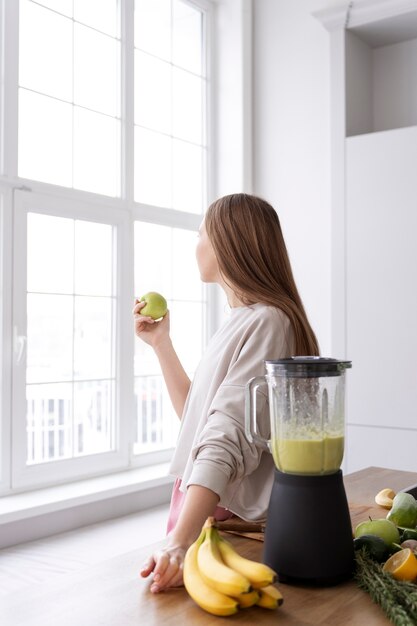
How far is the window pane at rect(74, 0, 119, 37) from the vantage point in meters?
3.43

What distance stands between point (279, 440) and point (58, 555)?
192 centimetres

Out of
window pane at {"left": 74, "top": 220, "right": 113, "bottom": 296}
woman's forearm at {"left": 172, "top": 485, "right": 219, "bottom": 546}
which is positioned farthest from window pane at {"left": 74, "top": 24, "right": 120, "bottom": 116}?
woman's forearm at {"left": 172, "top": 485, "right": 219, "bottom": 546}

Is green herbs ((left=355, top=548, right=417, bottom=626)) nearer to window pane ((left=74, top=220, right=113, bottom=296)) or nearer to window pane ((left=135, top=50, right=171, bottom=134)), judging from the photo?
window pane ((left=74, top=220, right=113, bottom=296))

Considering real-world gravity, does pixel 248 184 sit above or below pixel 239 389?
above

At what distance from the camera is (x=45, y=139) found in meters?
3.20

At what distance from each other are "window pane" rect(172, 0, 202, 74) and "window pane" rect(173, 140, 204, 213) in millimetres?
482

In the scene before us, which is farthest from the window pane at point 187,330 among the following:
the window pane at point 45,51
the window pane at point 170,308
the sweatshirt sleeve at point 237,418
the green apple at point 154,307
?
the sweatshirt sleeve at point 237,418

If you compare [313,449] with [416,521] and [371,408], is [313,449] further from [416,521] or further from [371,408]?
[371,408]

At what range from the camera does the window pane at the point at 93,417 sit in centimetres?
333

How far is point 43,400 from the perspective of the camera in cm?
315

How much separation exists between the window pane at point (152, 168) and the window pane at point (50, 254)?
60cm

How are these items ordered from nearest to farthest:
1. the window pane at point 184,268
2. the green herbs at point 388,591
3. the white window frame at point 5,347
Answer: the green herbs at point 388,591, the white window frame at point 5,347, the window pane at point 184,268

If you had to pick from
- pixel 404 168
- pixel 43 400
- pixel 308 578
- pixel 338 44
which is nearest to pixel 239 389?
pixel 308 578

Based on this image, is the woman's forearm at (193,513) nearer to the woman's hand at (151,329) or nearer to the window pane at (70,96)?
the woman's hand at (151,329)
